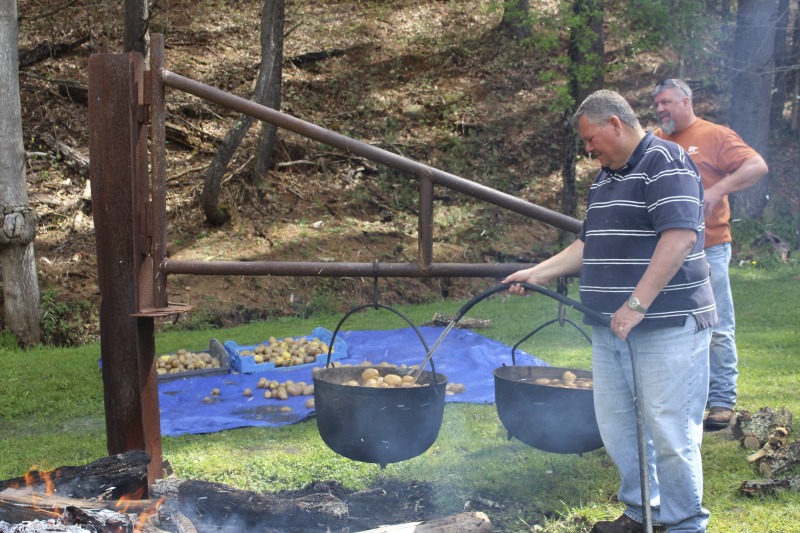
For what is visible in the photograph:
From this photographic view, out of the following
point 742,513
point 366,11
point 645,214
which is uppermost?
point 366,11

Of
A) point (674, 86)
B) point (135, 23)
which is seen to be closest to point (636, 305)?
point (674, 86)

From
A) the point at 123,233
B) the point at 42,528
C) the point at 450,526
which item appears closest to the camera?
the point at 42,528

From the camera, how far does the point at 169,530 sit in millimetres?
2766

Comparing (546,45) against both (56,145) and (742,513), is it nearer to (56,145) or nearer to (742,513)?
(56,145)

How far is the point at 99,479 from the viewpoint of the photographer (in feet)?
10.2

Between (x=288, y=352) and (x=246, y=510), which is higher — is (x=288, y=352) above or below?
below

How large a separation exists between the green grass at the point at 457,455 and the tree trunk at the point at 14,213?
546 mm

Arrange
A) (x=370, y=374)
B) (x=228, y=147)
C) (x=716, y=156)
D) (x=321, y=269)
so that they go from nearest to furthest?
(x=321, y=269)
(x=370, y=374)
(x=716, y=156)
(x=228, y=147)

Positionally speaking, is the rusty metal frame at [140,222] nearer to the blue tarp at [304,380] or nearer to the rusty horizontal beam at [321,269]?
the rusty horizontal beam at [321,269]

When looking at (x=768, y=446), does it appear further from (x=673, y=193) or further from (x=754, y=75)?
(x=754, y=75)

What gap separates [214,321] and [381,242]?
306cm

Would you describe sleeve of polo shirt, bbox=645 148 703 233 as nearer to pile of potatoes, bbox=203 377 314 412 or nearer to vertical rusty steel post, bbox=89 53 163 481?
vertical rusty steel post, bbox=89 53 163 481

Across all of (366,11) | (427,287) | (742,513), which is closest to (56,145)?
(427,287)

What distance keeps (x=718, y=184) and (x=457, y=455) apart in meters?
2.33
